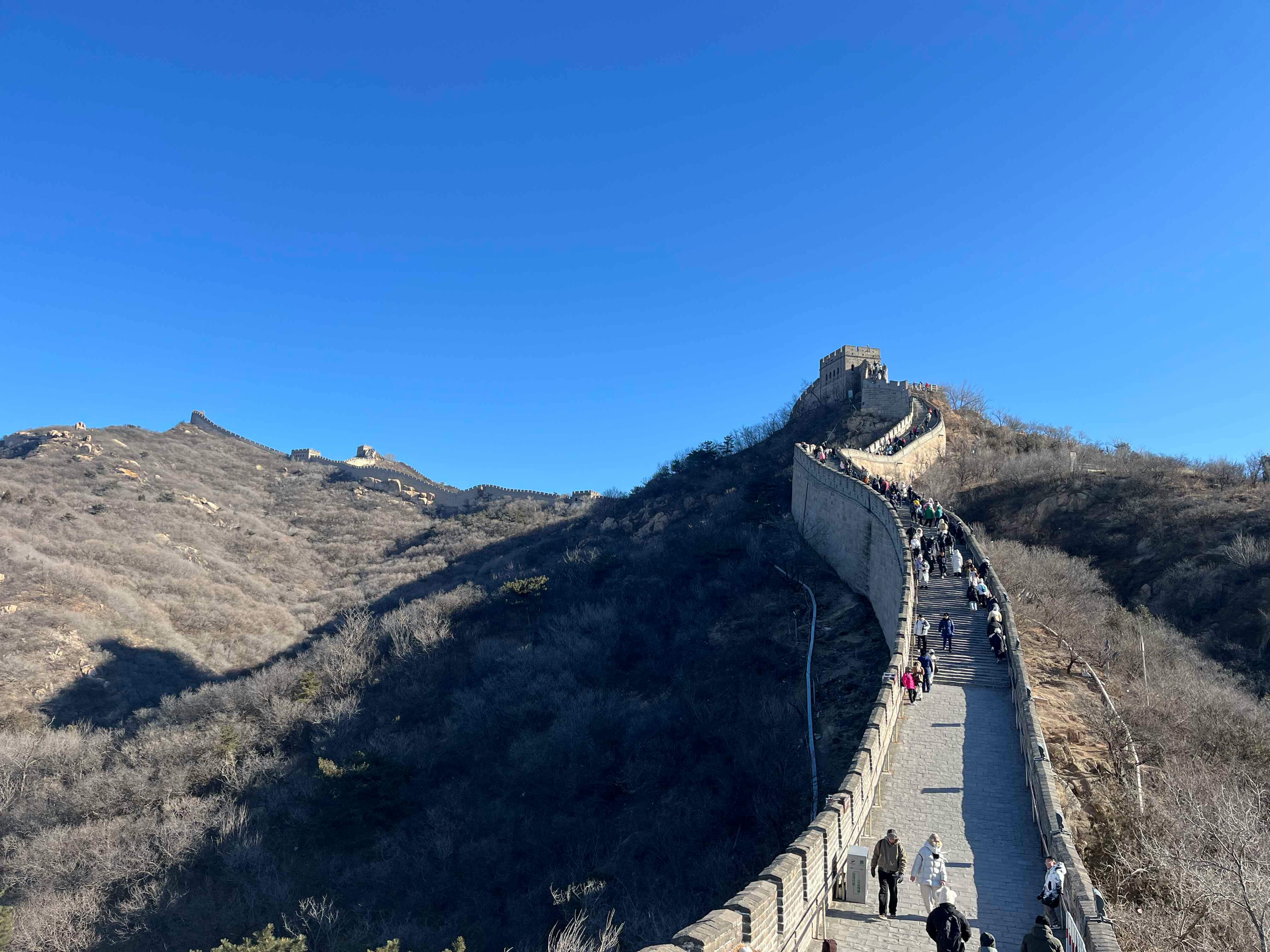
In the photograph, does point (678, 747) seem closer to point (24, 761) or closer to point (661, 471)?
point (24, 761)

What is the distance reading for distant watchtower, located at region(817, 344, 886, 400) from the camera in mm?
40500

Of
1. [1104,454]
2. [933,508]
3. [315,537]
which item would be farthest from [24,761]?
[1104,454]

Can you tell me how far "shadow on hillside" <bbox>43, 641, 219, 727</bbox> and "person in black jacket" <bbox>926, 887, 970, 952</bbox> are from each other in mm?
28064

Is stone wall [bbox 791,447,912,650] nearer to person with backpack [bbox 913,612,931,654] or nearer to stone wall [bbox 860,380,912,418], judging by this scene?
person with backpack [bbox 913,612,931,654]

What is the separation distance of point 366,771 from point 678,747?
8854mm

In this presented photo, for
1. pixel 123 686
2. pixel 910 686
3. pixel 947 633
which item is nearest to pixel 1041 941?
pixel 910 686

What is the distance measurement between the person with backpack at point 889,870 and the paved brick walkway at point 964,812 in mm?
101

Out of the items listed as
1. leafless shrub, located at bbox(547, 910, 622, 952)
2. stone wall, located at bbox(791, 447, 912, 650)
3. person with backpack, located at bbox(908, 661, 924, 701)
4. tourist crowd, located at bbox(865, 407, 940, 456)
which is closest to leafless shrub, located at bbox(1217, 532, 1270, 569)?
stone wall, located at bbox(791, 447, 912, 650)

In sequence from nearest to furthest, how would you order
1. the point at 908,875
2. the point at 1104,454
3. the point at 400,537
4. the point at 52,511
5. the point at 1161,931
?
1. the point at 1161,931
2. the point at 908,875
3. the point at 1104,454
4. the point at 52,511
5. the point at 400,537

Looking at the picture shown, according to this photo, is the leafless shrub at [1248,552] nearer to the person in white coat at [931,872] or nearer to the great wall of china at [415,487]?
the person in white coat at [931,872]

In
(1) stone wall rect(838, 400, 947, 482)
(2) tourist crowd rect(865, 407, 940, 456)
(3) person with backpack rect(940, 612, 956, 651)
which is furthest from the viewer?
(2) tourist crowd rect(865, 407, 940, 456)

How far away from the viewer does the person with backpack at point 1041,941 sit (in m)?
4.82

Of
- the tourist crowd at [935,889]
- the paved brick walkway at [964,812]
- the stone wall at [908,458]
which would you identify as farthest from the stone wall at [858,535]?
the tourist crowd at [935,889]

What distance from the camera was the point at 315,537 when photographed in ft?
173
